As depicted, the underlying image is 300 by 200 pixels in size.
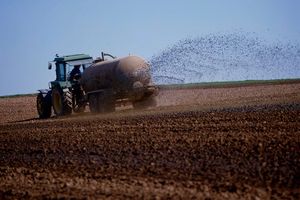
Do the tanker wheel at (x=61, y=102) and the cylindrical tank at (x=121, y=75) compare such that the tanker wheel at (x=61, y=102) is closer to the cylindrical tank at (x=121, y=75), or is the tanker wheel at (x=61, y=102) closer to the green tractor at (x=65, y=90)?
the green tractor at (x=65, y=90)

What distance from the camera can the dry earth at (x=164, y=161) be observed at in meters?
5.35

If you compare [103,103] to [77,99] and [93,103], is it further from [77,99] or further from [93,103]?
[77,99]

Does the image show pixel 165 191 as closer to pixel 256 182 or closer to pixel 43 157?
pixel 256 182

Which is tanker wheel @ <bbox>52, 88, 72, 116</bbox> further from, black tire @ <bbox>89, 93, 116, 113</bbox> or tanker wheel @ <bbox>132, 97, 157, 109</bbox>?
tanker wheel @ <bbox>132, 97, 157, 109</bbox>

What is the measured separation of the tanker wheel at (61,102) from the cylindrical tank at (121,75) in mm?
1207

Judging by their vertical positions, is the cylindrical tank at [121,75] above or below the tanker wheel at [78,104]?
above

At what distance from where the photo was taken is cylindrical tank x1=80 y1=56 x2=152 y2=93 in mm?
17516

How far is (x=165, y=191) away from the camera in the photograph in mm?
5242

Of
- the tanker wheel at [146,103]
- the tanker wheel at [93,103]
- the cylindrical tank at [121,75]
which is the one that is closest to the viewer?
the cylindrical tank at [121,75]

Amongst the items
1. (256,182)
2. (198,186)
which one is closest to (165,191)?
(198,186)

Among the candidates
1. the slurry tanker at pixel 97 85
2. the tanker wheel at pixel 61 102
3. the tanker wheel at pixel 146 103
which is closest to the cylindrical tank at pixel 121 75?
the slurry tanker at pixel 97 85

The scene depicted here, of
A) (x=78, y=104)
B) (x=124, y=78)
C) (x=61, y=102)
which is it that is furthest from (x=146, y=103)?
(x=61, y=102)

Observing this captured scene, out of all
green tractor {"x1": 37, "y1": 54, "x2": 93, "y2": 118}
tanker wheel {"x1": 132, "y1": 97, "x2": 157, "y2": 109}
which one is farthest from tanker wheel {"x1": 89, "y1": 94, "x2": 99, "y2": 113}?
tanker wheel {"x1": 132, "y1": 97, "x2": 157, "y2": 109}

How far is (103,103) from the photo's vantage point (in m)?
17.8
